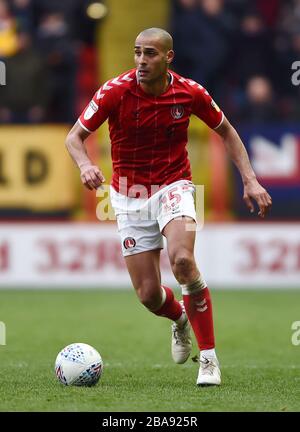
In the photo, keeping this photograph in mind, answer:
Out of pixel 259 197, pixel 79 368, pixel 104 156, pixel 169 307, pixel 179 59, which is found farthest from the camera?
pixel 179 59

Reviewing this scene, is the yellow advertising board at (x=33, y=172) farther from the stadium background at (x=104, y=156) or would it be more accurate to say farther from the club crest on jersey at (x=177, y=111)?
the club crest on jersey at (x=177, y=111)

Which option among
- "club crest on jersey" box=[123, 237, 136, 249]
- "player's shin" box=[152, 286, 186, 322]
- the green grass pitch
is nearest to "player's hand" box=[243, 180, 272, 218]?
"club crest on jersey" box=[123, 237, 136, 249]

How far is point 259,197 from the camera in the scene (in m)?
7.39

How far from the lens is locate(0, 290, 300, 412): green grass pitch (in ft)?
Answer: 21.7

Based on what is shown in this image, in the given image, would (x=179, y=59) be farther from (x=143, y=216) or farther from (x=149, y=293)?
(x=149, y=293)

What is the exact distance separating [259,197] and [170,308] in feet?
4.09

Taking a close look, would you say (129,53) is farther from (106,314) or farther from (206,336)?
(206,336)

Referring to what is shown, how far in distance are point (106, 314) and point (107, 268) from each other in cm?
220

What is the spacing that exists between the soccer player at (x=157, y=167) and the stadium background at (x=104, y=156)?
529cm

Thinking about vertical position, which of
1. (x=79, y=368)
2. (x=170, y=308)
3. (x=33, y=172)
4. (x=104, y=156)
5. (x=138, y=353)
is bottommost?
(x=138, y=353)

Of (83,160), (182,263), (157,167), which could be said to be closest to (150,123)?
(157,167)

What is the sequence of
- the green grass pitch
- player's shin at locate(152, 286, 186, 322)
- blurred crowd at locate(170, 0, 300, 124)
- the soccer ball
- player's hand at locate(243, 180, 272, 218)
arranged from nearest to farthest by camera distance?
the green grass pitch < the soccer ball < player's hand at locate(243, 180, 272, 218) < player's shin at locate(152, 286, 186, 322) < blurred crowd at locate(170, 0, 300, 124)

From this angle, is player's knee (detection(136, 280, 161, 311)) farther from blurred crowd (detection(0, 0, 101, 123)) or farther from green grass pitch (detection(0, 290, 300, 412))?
blurred crowd (detection(0, 0, 101, 123))

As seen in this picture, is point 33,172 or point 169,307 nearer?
point 169,307
